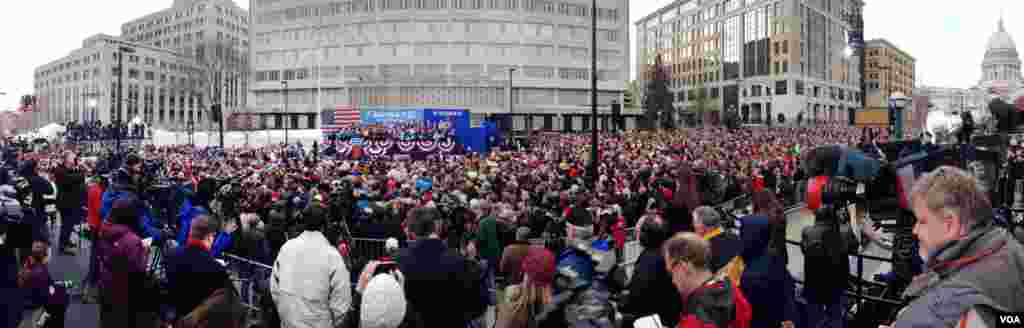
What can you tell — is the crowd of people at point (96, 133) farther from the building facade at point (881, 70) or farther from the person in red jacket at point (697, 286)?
the building facade at point (881, 70)

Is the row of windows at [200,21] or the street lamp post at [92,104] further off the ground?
the row of windows at [200,21]

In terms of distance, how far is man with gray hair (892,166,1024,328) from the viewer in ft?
7.23

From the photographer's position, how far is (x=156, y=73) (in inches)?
5182

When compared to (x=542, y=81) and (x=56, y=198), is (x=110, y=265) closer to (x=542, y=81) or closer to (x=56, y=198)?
(x=56, y=198)

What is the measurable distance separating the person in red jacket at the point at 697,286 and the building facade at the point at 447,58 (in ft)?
252

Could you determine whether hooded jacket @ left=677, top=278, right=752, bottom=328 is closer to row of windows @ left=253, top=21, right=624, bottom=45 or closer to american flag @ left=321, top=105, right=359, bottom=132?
american flag @ left=321, top=105, right=359, bottom=132

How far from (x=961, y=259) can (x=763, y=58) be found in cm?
11625

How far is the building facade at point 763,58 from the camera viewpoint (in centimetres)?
10475

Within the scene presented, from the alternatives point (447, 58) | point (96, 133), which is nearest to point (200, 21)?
point (447, 58)

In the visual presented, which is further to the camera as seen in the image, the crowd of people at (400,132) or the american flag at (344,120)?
the american flag at (344,120)

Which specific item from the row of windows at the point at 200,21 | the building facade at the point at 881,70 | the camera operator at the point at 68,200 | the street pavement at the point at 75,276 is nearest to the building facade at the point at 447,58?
the row of windows at the point at 200,21

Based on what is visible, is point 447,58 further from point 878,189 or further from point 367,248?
point 878,189

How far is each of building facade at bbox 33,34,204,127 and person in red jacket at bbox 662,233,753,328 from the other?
429 ft

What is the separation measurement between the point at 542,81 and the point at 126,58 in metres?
92.0
